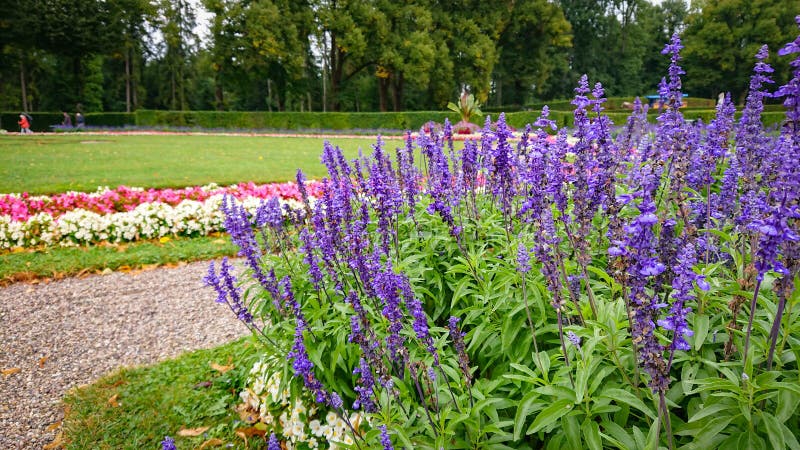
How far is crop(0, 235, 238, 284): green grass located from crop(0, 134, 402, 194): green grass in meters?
3.61

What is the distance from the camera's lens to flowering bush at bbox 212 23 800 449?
5.28ft

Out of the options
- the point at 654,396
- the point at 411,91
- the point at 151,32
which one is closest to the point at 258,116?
the point at 411,91

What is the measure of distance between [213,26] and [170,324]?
3634cm

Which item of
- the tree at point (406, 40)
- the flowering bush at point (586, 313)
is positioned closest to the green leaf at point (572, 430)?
the flowering bush at point (586, 313)

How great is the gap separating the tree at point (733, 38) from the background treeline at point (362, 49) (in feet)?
0.45

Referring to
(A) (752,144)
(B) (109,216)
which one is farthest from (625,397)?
(B) (109,216)

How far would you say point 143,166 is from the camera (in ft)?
50.1

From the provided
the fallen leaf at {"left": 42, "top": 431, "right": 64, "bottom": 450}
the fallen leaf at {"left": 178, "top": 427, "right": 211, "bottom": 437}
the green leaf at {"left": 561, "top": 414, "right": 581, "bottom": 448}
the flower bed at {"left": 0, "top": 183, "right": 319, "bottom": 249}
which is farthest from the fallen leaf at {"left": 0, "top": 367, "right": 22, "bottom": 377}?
the green leaf at {"left": 561, "top": 414, "right": 581, "bottom": 448}

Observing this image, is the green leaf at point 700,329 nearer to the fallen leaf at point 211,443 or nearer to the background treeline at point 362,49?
the fallen leaf at point 211,443

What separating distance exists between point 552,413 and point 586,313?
2.17 ft

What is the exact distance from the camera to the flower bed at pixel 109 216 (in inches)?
327

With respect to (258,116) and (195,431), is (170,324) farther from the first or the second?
(258,116)

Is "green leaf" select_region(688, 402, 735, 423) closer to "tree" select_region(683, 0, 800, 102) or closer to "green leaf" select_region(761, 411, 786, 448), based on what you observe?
"green leaf" select_region(761, 411, 786, 448)

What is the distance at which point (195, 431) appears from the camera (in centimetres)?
366
